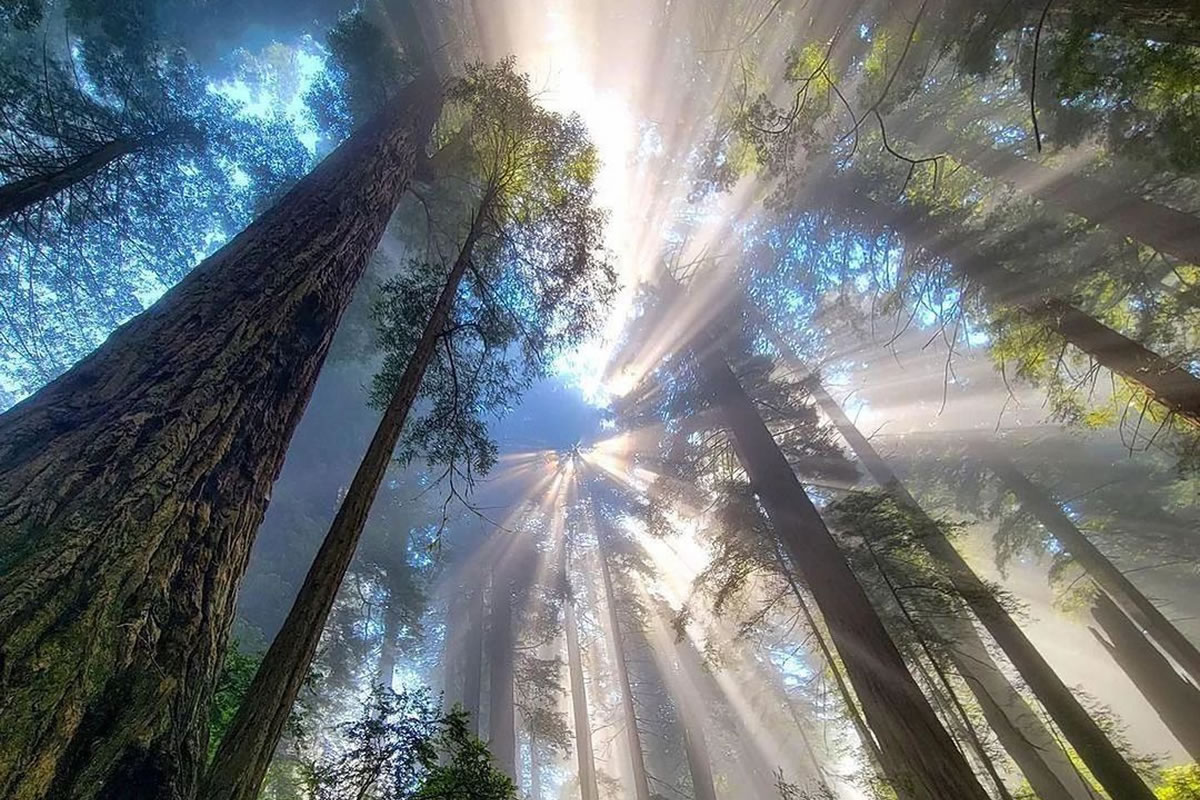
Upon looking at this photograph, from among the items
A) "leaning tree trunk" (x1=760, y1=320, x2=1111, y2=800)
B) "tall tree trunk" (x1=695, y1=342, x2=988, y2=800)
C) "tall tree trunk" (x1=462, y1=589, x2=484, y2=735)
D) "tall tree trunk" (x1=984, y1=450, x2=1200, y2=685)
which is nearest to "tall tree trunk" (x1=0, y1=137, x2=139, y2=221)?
"tall tree trunk" (x1=695, y1=342, x2=988, y2=800)

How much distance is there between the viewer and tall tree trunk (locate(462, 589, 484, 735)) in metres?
15.0

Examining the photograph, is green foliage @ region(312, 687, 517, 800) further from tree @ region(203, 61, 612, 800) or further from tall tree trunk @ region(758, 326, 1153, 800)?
tall tree trunk @ region(758, 326, 1153, 800)

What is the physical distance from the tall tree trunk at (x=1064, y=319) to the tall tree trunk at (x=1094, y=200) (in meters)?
0.99

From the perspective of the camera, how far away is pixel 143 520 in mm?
1815

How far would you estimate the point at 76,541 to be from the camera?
5.19ft

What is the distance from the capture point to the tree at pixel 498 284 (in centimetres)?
402

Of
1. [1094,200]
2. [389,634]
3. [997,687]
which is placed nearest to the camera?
[1094,200]

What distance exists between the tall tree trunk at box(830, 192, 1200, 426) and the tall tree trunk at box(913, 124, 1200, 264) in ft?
3.26

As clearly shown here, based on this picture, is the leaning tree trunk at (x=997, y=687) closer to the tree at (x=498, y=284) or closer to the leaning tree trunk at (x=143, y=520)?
the tree at (x=498, y=284)

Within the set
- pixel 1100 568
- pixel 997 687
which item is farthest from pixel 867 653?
pixel 1100 568

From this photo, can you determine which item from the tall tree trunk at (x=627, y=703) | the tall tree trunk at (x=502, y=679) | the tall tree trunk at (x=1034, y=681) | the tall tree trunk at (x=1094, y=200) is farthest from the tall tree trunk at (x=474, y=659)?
the tall tree trunk at (x=1094, y=200)

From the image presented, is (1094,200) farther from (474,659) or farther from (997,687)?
(474,659)

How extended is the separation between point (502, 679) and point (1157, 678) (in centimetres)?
1434

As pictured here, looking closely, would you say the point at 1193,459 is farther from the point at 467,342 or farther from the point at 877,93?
the point at 467,342
